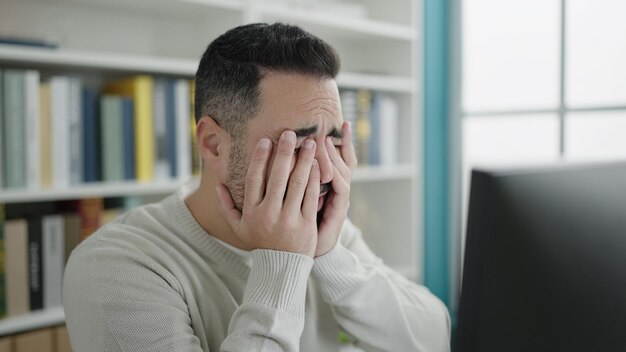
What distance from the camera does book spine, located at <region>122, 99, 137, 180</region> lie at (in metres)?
1.78

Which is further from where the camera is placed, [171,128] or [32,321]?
[171,128]

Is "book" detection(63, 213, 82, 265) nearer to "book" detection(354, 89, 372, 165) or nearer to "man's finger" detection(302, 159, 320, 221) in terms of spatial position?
"man's finger" detection(302, 159, 320, 221)

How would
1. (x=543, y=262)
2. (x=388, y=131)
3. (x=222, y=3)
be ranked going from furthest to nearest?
(x=388, y=131)
(x=222, y=3)
(x=543, y=262)

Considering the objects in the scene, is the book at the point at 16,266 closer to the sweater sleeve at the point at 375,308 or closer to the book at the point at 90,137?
the book at the point at 90,137

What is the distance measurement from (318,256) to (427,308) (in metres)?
0.29

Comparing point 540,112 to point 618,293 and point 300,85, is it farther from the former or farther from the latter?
point 618,293

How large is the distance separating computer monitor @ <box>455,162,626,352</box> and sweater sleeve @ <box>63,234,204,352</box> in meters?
0.55

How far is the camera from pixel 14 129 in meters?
1.57

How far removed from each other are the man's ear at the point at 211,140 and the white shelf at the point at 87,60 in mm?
663

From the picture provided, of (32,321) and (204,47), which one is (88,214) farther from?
(204,47)

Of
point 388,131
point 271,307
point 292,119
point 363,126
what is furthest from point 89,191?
point 388,131

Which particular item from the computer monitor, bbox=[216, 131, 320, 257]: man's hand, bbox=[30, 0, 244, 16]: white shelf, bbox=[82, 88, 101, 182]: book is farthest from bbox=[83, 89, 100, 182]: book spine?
Answer: the computer monitor

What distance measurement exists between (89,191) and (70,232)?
0.46 feet

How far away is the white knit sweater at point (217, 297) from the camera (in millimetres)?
924
